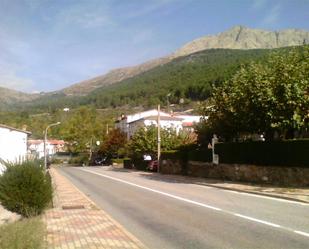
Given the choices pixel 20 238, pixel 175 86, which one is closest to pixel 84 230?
pixel 20 238

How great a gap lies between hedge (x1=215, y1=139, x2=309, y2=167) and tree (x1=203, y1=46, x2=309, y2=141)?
970mm

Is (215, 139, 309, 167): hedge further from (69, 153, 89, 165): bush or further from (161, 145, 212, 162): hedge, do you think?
(69, 153, 89, 165): bush

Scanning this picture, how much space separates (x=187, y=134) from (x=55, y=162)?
6008 centimetres

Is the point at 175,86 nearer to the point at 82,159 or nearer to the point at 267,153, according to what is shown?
the point at 82,159

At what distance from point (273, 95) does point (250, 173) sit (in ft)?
17.9

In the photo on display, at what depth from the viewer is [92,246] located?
9.10 m

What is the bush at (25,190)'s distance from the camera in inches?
566

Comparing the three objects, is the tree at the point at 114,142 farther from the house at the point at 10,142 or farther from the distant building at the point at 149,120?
the house at the point at 10,142

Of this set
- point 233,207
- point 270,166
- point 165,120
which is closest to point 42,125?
point 165,120

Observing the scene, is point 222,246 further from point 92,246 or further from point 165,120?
point 165,120

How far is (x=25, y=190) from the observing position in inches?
571

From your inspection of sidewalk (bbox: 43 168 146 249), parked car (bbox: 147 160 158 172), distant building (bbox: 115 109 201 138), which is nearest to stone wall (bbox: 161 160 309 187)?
parked car (bbox: 147 160 158 172)

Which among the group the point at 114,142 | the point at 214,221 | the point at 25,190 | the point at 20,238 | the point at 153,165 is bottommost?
the point at 214,221

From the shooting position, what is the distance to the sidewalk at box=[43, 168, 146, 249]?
370 inches
